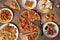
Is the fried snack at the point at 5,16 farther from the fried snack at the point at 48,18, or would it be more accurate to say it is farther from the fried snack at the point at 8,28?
the fried snack at the point at 48,18

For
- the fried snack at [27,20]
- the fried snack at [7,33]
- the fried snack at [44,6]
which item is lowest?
the fried snack at [7,33]

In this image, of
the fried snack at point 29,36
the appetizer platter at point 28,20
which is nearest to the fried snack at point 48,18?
the appetizer platter at point 28,20

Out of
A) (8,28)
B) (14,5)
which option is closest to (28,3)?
(14,5)

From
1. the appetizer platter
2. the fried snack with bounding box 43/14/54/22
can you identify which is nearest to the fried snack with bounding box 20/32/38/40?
the appetizer platter

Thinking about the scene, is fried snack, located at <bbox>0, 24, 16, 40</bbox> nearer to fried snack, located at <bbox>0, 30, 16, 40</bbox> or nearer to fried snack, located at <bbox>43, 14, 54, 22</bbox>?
fried snack, located at <bbox>0, 30, 16, 40</bbox>

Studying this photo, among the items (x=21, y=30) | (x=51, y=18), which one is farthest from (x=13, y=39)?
(x=51, y=18)

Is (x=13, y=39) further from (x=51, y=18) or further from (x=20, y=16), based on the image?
(x=51, y=18)

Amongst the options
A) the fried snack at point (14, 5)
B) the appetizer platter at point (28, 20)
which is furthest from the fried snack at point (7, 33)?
the fried snack at point (14, 5)

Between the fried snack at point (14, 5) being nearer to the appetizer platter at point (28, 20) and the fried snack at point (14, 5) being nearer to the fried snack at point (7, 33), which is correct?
the appetizer platter at point (28, 20)

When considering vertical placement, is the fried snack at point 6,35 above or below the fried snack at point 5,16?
below

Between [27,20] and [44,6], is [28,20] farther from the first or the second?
[44,6]
